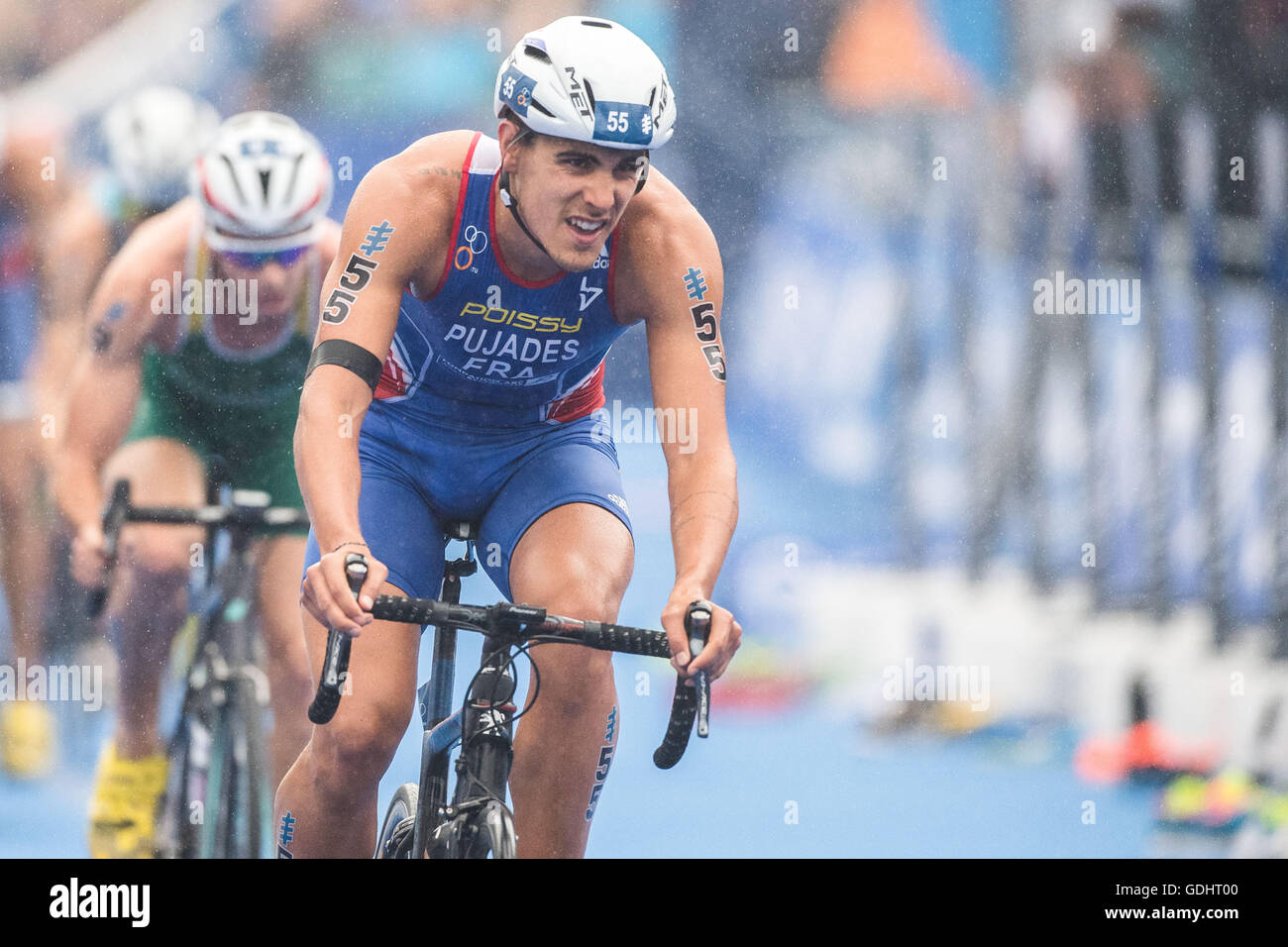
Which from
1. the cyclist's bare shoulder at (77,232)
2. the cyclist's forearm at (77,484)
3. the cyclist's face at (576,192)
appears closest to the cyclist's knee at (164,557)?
the cyclist's forearm at (77,484)

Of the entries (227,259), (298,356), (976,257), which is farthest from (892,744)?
(227,259)

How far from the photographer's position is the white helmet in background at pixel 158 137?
5.37 m

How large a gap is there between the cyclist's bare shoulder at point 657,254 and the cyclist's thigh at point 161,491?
6.25 ft

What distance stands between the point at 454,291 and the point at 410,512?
0.49 m

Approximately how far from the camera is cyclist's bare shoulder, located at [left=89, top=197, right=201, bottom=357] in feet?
15.7

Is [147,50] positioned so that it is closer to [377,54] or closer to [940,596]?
[377,54]

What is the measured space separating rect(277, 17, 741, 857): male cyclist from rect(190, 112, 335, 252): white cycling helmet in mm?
1112

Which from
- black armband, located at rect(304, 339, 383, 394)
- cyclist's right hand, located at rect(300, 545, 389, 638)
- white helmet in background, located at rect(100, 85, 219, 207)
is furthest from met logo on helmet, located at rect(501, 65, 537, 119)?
white helmet in background, located at rect(100, 85, 219, 207)

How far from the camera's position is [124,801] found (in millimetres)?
4762

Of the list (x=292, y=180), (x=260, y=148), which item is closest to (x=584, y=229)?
(x=292, y=180)

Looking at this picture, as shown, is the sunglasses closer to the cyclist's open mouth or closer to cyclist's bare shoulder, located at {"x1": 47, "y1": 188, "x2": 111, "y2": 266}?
cyclist's bare shoulder, located at {"x1": 47, "y1": 188, "x2": 111, "y2": 266}

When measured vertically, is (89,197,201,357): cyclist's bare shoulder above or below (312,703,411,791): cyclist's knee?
above

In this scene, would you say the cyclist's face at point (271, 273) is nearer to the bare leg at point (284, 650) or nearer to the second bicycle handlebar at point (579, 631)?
the bare leg at point (284, 650)

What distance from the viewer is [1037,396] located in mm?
5664
